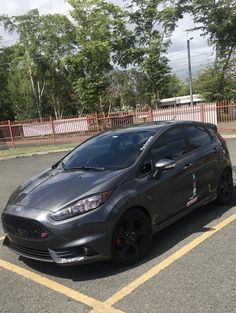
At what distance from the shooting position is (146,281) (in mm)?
4508

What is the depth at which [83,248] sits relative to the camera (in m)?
4.59

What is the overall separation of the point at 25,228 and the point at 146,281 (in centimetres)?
137

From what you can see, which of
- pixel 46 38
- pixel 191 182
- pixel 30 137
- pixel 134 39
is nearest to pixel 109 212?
pixel 191 182

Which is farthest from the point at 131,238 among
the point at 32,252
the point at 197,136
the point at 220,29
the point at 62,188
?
the point at 220,29

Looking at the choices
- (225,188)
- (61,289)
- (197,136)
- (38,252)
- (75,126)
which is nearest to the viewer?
(61,289)

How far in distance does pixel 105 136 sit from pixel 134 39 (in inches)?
1409

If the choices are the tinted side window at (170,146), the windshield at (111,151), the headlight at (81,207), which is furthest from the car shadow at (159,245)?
the windshield at (111,151)

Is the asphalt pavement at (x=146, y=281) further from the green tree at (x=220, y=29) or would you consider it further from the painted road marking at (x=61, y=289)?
the green tree at (x=220, y=29)

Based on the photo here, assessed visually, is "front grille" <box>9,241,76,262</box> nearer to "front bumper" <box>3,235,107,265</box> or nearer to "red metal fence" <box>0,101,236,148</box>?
"front bumper" <box>3,235,107,265</box>

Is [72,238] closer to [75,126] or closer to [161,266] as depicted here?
[161,266]

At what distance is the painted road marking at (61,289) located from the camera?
404cm

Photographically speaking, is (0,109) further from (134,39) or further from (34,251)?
(34,251)

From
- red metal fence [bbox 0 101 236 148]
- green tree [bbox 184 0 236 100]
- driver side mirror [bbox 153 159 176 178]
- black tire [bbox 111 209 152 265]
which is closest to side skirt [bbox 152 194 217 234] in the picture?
black tire [bbox 111 209 152 265]

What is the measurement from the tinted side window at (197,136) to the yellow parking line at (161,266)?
3.79 ft
